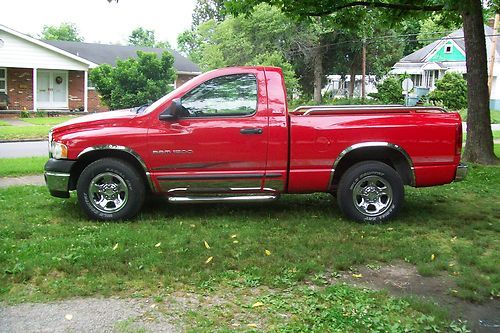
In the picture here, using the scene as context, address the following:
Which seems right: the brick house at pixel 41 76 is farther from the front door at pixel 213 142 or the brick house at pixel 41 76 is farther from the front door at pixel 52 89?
the front door at pixel 213 142

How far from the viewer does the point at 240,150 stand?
21.4ft

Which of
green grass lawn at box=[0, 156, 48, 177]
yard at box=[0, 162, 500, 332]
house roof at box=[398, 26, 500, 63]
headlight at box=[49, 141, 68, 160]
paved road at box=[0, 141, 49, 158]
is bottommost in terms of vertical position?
yard at box=[0, 162, 500, 332]

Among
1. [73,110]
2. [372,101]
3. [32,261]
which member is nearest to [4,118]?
[73,110]

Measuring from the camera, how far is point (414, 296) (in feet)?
14.7

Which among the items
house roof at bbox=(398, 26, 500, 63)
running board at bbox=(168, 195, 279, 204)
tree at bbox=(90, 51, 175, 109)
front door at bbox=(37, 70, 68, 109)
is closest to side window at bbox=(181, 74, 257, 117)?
running board at bbox=(168, 195, 279, 204)

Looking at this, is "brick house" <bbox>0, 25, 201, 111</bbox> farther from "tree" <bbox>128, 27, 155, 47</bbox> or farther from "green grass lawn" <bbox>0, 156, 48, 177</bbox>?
"tree" <bbox>128, 27, 155, 47</bbox>

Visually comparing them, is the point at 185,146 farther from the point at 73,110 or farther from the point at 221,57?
the point at 221,57

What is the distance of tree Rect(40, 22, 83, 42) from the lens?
282 feet

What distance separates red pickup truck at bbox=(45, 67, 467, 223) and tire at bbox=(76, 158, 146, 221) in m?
0.01

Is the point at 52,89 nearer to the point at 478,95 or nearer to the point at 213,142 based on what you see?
the point at 478,95

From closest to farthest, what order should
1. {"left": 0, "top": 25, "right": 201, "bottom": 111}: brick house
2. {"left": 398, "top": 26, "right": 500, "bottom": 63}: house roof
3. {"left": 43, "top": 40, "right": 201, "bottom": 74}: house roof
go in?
{"left": 0, "top": 25, "right": 201, "bottom": 111}: brick house < {"left": 43, "top": 40, "right": 201, "bottom": 74}: house roof < {"left": 398, "top": 26, "right": 500, "bottom": 63}: house roof

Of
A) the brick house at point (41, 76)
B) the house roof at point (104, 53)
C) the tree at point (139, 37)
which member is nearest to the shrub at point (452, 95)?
the house roof at point (104, 53)

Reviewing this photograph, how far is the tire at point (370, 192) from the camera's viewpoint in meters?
6.64

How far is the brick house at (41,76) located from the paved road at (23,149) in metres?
14.2
